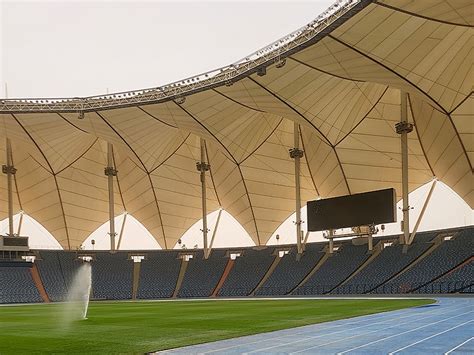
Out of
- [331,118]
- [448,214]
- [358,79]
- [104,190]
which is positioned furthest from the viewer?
[104,190]

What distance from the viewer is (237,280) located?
68250mm

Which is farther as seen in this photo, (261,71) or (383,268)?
(383,268)

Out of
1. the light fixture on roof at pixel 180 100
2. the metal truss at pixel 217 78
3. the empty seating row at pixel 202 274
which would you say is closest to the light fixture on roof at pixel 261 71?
the metal truss at pixel 217 78

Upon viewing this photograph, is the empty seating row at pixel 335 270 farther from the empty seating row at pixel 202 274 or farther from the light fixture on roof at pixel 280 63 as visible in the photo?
the light fixture on roof at pixel 280 63

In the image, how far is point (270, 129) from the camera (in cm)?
6225

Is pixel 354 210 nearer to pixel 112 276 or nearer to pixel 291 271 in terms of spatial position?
pixel 291 271

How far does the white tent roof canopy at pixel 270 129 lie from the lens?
4006 centimetres

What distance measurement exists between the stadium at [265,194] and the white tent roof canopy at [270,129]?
191mm

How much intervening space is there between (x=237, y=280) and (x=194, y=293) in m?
5.02

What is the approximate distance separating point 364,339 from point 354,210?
135 feet

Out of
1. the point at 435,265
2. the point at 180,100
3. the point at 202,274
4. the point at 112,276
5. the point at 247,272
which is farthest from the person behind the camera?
the point at 112,276

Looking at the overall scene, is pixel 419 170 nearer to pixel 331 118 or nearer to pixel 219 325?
pixel 331 118

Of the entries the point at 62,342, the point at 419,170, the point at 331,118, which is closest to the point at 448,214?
the point at 419,170

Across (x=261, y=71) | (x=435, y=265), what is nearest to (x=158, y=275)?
(x=435, y=265)
